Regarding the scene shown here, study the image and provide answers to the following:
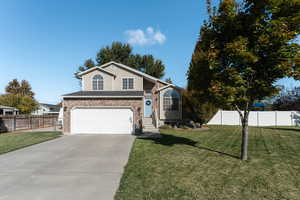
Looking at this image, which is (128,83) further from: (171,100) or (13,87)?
(13,87)

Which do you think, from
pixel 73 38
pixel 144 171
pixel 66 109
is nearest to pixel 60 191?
pixel 144 171

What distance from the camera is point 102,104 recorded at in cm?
1273

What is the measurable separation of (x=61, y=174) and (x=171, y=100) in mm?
14050

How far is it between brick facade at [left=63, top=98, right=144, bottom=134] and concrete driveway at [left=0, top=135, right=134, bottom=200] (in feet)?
16.5

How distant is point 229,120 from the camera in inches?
734

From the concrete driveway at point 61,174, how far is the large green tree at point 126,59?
2442 cm

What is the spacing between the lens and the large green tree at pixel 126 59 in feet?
98.7

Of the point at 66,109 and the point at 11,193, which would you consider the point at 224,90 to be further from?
the point at 66,109

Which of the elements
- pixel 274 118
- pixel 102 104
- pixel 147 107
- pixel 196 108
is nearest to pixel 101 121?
pixel 102 104

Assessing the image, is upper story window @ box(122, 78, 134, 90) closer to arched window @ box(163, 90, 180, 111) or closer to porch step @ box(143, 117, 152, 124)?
porch step @ box(143, 117, 152, 124)

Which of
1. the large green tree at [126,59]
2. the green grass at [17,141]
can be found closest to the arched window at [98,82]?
the green grass at [17,141]

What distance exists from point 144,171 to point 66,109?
10372 mm

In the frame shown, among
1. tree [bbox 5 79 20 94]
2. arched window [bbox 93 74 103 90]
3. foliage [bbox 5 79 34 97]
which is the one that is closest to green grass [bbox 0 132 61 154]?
arched window [bbox 93 74 103 90]

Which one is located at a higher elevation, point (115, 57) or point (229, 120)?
point (115, 57)
